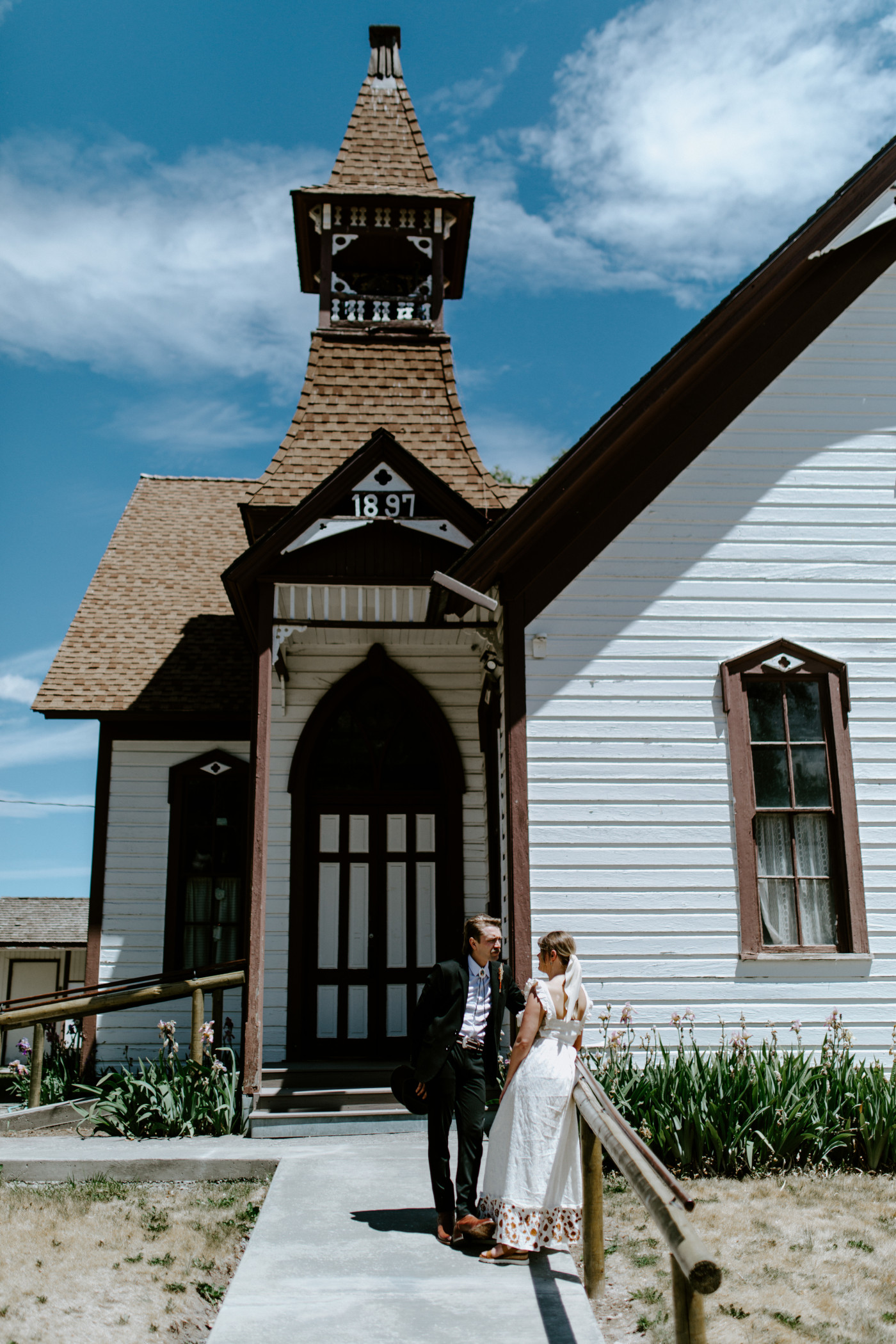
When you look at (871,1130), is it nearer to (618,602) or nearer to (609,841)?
(609,841)

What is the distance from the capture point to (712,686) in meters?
8.69

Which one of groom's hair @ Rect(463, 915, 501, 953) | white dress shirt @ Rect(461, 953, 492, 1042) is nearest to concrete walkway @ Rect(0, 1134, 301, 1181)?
white dress shirt @ Rect(461, 953, 492, 1042)

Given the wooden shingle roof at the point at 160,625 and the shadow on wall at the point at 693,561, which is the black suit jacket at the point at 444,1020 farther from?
the wooden shingle roof at the point at 160,625

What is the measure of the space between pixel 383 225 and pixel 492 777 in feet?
22.6

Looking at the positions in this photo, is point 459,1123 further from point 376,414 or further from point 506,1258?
point 376,414

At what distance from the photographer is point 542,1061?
17.3 feet

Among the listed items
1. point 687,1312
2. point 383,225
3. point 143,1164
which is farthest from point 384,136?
point 687,1312

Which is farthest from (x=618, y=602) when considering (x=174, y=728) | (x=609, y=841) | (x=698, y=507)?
(x=174, y=728)

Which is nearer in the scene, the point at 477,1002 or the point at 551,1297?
the point at 551,1297

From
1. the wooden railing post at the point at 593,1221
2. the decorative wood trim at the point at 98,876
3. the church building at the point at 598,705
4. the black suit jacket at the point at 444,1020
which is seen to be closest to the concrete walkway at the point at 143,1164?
the church building at the point at 598,705

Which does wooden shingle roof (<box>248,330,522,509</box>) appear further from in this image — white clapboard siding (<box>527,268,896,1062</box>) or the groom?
the groom

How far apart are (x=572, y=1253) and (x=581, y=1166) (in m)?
0.50

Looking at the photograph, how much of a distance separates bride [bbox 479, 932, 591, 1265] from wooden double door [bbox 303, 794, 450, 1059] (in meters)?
5.49

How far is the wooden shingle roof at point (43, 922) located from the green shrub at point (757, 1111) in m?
25.4
